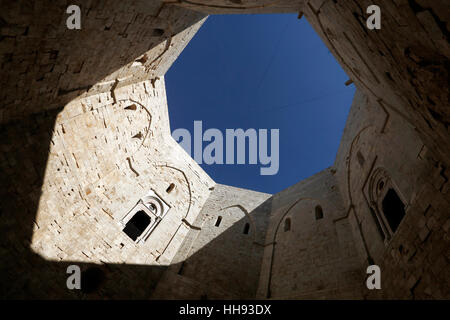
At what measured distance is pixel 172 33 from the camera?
7215 millimetres

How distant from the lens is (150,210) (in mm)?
9117

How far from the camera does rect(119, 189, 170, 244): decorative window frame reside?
836 centimetres

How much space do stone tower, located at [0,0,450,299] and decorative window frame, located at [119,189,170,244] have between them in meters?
0.05

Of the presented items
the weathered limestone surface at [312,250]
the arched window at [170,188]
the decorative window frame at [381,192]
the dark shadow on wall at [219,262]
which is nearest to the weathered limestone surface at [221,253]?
the dark shadow on wall at [219,262]

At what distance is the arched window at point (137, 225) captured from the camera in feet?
27.8

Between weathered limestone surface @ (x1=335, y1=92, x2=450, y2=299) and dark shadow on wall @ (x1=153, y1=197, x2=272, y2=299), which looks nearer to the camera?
weathered limestone surface @ (x1=335, y1=92, x2=450, y2=299)

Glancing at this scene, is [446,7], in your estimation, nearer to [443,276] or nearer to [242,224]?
[443,276]

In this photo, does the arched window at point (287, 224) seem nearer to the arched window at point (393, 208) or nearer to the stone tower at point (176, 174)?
the stone tower at point (176, 174)

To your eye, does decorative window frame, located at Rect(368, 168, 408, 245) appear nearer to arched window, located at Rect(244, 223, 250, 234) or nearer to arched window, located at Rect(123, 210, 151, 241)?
arched window, located at Rect(244, 223, 250, 234)

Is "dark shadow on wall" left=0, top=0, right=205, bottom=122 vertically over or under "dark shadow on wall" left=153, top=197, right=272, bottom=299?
over

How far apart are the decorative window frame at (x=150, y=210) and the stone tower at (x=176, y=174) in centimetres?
5

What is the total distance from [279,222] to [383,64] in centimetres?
780

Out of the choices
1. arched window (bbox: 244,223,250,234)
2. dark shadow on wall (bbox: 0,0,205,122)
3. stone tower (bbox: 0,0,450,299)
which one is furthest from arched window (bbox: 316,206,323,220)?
dark shadow on wall (bbox: 0,0,205,122)

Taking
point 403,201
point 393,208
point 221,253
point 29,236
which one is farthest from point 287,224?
point 29,236
